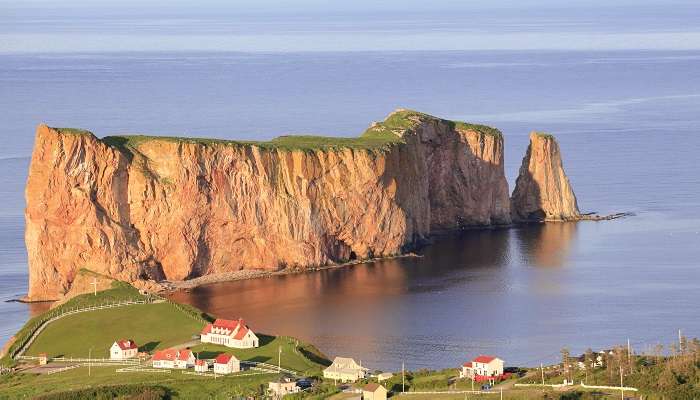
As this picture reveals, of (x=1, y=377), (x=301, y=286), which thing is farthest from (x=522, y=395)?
(x=301, y=286)

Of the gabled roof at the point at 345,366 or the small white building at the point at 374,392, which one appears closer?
the small white building at the point at 374,392

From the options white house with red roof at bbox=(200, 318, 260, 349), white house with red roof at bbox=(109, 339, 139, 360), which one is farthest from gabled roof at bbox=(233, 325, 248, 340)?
white house with red roof at bbox=(109, 339, 139, 360)

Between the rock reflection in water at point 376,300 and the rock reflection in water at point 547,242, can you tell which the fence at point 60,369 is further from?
the rock reflection in water at point 547,242

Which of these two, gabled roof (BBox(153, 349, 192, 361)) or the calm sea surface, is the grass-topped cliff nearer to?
the calm sea surface

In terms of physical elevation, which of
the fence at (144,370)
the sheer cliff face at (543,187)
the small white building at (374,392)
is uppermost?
the sheer cliff face at (543,187)

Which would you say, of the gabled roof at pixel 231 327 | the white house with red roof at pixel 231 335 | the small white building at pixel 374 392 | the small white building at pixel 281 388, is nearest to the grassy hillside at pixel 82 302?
→ the gabled roof at pixel 231 327

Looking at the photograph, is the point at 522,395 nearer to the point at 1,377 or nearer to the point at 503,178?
the point at 1,377
